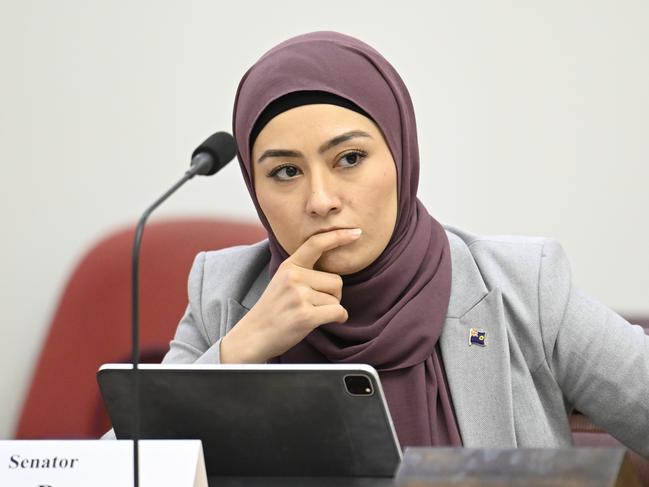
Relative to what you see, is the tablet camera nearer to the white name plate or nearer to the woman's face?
the white name plate

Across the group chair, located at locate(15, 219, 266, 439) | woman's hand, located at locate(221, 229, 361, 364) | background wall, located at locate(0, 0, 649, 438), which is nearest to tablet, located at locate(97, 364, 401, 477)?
woman's hand, located at locate(221, 229, 361, 364)

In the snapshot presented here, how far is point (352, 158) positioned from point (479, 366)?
34 centimetres

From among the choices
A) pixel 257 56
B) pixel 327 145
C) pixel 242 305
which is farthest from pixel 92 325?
pixel 327 145

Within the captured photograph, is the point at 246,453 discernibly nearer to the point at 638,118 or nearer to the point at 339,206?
the point at 339,206

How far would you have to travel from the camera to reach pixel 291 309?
59.0 inches

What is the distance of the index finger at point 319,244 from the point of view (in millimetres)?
1519

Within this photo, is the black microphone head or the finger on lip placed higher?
the black microphone head

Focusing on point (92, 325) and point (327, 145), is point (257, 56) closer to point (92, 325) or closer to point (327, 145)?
point (92, 325)

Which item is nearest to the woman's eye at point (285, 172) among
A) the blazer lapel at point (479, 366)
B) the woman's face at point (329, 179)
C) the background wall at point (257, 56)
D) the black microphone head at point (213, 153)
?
the woman's face at point (329, 179)

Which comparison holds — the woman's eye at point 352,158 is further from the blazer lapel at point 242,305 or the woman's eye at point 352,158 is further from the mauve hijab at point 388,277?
the blazer lapel at point 242,305

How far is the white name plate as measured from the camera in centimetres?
114

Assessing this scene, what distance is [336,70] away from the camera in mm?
1563

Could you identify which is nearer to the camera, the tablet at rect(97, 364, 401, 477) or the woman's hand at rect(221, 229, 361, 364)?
the tablet at rect(97, 364, 401, 477)

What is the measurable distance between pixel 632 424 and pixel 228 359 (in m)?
0.56
